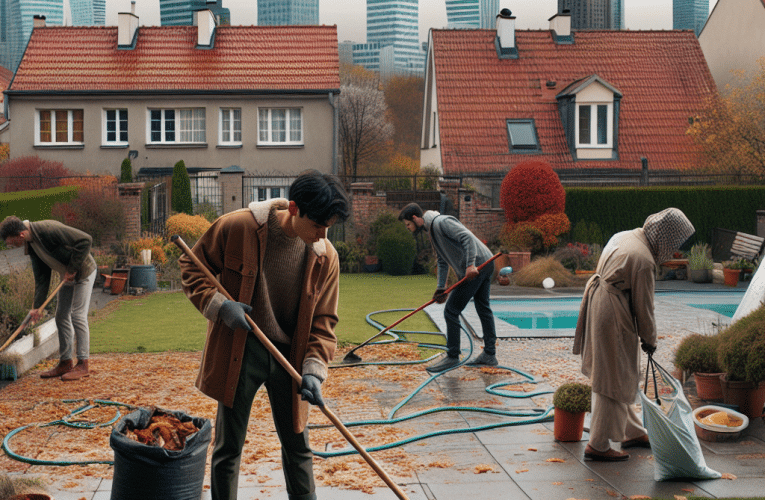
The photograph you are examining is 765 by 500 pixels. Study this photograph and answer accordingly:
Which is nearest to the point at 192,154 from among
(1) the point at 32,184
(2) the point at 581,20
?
(1) the point at 32,184

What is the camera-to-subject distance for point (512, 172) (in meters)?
19.1

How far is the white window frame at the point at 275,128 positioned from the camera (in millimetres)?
27281

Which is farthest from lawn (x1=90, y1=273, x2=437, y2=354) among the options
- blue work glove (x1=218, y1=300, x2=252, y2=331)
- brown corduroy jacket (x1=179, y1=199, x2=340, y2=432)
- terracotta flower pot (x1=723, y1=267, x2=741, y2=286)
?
blue work glove (x1=218, y1=300, x2=252, y2=331)

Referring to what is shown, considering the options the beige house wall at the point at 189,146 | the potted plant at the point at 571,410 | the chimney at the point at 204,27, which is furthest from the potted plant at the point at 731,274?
the chimney at the point at 204,27

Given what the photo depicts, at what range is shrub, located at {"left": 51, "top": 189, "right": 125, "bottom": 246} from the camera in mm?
17391

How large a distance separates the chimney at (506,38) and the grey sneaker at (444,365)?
21.6m

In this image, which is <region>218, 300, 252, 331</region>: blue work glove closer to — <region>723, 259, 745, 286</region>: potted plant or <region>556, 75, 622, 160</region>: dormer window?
<region>723, 259, 745, 286</region>: potted plant

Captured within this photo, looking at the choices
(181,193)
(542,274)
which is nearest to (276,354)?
(542,274)

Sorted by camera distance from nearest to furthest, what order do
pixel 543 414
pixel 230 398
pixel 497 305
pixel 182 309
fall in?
pixel 230 398 → pixel 543 414 → pixel 182 309 → pixel 497 305

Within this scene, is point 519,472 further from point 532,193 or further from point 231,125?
point 231,125

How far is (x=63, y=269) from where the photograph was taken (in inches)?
314

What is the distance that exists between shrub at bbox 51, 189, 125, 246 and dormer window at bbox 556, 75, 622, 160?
14758 millimetres

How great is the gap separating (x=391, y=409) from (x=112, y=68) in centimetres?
2401

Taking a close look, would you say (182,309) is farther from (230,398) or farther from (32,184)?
(32,184)
